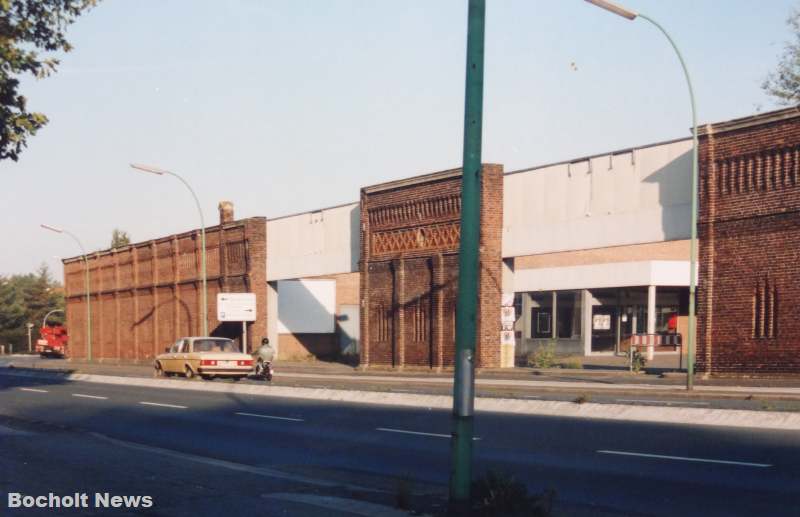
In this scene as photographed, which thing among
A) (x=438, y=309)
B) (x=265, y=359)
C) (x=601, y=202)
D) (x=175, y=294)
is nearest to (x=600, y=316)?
(x=438, y=309)

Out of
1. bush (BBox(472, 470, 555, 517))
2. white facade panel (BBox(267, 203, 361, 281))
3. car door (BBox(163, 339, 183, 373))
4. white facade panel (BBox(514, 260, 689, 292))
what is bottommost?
car door (BBox(163, 339, 183, 373))

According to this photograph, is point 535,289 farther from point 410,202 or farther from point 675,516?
point 675,516

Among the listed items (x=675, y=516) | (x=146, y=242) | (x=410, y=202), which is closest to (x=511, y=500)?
(x=675, y=516)

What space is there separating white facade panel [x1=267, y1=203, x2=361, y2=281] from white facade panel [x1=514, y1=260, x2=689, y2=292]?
52.1 feet

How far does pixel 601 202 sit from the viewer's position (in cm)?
3403

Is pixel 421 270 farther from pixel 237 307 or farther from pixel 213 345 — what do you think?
pixel 237 307

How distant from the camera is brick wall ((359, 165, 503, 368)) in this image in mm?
Answer: 38188

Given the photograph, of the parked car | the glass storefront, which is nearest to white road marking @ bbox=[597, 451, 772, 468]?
the parked car

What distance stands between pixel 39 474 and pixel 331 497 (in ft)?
11.0

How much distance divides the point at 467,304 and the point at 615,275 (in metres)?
48.0

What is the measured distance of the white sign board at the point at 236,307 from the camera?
159 ft

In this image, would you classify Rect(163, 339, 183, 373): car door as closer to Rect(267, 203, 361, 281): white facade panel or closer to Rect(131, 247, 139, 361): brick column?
Rect(267, 203, 361, 281): white facade panel

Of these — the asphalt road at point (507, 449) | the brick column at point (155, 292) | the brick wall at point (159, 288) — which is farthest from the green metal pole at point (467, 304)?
the brick column at point (155, 292)

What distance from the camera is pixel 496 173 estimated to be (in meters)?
38.3
